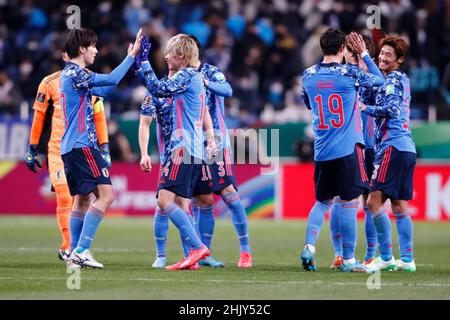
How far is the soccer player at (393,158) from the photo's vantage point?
11.3 meters

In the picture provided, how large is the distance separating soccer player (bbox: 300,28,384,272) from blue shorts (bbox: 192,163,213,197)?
4.50ft

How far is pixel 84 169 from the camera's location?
11086 mm

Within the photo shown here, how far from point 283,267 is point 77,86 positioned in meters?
3.03

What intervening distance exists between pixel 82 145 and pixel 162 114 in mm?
934

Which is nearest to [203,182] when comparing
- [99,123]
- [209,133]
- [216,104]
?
[209,133]

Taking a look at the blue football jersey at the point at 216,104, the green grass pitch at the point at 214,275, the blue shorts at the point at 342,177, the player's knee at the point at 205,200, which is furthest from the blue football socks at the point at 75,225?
the blue shorts at the point at 342,177

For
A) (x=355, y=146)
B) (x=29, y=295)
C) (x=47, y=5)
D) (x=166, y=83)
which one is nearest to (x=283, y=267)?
(x=355, y=146)

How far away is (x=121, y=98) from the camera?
24062 mm

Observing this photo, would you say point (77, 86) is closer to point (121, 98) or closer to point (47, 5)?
point (121, 98)

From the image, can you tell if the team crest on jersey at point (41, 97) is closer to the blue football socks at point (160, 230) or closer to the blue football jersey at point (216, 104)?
the blue football jersey at point (216, 104)

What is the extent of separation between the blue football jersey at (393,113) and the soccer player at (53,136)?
10.1ft

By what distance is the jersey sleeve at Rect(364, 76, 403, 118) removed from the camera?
1109cm

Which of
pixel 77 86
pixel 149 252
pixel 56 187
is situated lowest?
pixel 149 252

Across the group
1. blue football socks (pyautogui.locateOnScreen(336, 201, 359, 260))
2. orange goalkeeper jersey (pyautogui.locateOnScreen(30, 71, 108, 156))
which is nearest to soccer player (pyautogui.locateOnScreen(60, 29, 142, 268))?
orange goalkeeper jersey (pyautogui.locateOnScreen(30, 71, 108, 156))
